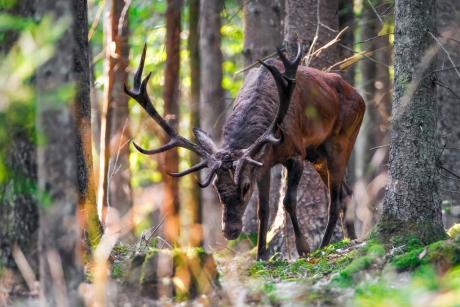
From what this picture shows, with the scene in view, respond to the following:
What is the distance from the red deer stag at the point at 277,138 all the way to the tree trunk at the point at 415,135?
1.65 metres

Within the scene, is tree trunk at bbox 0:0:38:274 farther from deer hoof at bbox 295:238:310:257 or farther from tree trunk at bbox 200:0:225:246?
tree trunk at bbox 200:0:225:246

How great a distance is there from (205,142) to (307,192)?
243 centimetres

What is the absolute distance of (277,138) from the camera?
10.2 metres

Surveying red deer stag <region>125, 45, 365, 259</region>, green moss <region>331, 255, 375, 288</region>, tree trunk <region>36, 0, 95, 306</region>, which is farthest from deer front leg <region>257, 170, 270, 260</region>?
tree trunk <region>36, 0, 95, 306</region>

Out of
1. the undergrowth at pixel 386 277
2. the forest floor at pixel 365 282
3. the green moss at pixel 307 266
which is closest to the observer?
the undergrowth at pixel 386 277

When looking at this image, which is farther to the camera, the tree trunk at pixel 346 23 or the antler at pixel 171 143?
the tree trunk at pixel 346 23

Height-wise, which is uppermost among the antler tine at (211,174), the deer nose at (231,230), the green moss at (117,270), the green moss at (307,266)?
the antler tine at (211,174)

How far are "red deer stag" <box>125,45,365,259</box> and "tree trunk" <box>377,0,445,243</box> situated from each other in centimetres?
165

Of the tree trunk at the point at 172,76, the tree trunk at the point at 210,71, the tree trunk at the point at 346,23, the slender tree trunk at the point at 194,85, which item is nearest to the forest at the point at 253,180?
the tree trunk at the point at 172,76

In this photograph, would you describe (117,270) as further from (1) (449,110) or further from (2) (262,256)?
(1) (449,110)

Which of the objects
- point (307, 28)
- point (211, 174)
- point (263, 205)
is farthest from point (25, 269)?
point (307, 28)

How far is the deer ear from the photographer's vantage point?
33.9ft

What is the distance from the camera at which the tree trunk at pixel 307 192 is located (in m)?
12.1

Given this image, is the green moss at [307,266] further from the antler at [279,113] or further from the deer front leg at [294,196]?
the antler at [279,113]
